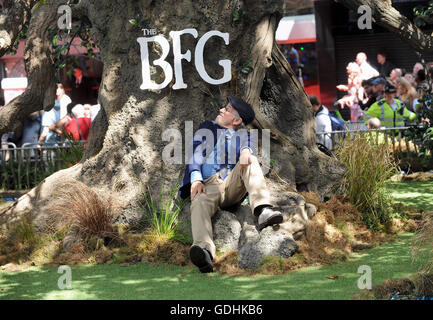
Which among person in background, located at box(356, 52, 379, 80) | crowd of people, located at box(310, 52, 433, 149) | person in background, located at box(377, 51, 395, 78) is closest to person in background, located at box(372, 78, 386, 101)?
crowd of people, located at box(310, 52, 433, 149)

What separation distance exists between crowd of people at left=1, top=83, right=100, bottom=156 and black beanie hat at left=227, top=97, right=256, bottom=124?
21.7 feet

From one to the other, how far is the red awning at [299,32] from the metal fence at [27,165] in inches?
311

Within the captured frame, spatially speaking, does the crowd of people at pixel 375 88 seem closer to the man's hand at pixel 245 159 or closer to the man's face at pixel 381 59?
the man's face at pixel 381 59

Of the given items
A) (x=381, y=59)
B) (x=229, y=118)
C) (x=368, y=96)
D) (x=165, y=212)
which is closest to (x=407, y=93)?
(x=368, y=96)

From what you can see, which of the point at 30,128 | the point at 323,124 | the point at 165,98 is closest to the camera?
the point at 165,98

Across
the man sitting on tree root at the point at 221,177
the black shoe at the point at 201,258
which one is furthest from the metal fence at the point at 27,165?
the black shoe at the point at 201,258

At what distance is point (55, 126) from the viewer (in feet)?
50.5

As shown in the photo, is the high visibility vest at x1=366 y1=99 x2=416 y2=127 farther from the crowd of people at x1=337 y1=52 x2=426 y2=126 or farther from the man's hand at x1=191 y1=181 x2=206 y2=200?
the man's hand at x1=191 y1=181 x2=206 y2=200

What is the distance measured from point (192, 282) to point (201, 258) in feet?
1.11

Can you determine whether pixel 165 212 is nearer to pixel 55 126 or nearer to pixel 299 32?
pixel 55 126

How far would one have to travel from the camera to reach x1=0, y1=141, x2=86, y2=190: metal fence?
1408 centimetres

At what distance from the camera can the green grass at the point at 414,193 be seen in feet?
34.5

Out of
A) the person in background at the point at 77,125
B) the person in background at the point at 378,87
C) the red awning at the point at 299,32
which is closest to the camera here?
the person in background at the point at 77,125
